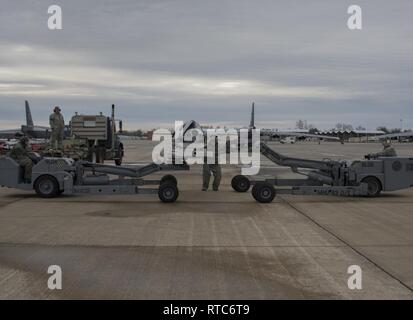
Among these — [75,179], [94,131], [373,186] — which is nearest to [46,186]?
[75,179]

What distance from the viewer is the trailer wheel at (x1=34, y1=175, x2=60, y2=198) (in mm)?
13594

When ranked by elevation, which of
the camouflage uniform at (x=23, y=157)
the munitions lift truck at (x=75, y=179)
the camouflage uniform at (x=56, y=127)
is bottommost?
the munitions lift truck at (x=75, y=179)

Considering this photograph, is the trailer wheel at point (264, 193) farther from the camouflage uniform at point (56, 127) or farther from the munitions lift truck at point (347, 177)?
the camouflage uniform at point (56, 127)

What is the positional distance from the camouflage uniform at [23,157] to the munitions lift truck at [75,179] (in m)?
0.14

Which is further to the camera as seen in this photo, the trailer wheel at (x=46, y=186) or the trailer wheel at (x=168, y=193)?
the trailer wheel at (x=46, y=186)

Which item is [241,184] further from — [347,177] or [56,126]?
[56,126]

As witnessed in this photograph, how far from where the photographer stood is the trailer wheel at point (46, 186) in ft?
44.6

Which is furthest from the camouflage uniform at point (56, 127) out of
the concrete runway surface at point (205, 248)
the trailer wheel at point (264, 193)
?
the trailer wheel at point (264, 193)

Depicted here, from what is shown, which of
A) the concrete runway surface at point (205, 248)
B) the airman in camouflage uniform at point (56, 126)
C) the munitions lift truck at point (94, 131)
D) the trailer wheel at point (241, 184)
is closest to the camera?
the concrete runway surface at point (205, 248)

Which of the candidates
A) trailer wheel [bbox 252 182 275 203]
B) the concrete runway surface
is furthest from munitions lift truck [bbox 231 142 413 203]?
the concrete runway surface

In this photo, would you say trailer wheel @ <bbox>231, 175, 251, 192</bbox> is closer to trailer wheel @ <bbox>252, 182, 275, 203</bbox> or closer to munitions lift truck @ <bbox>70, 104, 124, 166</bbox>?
trailer wheel @ <bbox>252, 182, 275, 203</bbox>
